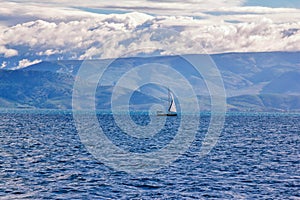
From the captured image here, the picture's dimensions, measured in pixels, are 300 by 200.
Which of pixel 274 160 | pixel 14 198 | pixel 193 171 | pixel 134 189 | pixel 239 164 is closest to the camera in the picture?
pixel 14 198

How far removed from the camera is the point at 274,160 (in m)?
93.1

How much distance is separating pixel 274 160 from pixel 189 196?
39.5 meters

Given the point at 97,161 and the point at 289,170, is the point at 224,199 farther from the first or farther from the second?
the point at 97,161

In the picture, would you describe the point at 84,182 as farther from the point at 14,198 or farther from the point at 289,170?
the point at 289,170

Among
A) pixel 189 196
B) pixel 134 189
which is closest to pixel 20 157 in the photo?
pixel 134 189

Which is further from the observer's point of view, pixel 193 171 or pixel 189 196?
pixel 193 171

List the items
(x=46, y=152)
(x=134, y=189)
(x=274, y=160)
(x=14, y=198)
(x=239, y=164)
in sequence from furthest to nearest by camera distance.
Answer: (x=46, y=152) → (x=274, y=160) → (x=239, y=164) → (x=134, y=189) → (x=14, y=198)

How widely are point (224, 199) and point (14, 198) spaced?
22.6 metres

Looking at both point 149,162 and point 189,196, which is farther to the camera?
point 149,162

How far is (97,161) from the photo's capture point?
87.1m

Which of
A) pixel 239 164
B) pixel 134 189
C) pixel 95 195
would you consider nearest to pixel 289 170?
pixel 239 164

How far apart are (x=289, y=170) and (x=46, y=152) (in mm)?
46704

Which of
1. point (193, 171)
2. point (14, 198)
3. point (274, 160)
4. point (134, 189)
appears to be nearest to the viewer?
point (14, 198)

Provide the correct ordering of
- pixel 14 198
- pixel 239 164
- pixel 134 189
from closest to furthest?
pixel 14 198 < pixel 134 189 < pixel 239 164
